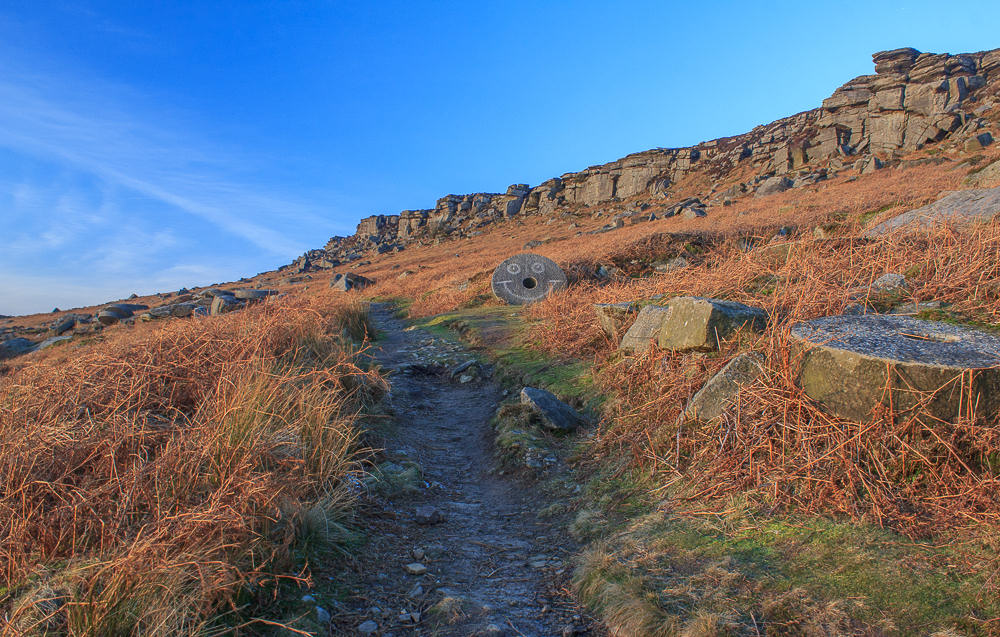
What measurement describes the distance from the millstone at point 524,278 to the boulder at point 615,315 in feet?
19.1

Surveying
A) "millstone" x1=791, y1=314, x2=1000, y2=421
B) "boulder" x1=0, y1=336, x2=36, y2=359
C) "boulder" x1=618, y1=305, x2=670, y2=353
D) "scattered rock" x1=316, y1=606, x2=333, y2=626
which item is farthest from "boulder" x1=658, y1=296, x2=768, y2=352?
"boulder" x1=0, y1=336, x2=36, y2=359

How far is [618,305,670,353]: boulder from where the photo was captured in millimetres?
5949

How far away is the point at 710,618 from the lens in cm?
253

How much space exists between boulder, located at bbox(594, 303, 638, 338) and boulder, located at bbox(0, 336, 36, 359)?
21950 mm

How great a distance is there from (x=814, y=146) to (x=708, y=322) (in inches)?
1971

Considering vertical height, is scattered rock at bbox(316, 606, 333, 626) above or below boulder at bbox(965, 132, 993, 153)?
below

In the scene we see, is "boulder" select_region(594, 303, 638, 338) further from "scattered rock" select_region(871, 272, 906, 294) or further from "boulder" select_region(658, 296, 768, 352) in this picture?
"scattered rock" select_region(871, 272, 906, 294)

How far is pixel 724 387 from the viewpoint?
14.4 feet

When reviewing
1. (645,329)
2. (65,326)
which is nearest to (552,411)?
(645,329)

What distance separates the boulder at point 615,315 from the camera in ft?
23.6

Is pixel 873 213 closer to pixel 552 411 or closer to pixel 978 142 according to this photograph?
pixel 552 411

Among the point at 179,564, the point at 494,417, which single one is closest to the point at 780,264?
the point at 494,417

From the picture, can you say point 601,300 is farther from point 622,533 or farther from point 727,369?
point 622,533

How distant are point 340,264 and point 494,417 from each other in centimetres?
5369
